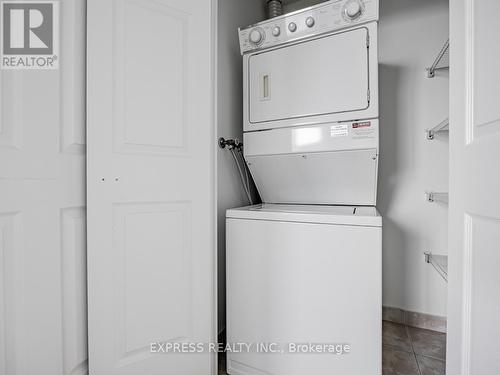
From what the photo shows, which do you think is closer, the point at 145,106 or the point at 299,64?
the point at 145,106

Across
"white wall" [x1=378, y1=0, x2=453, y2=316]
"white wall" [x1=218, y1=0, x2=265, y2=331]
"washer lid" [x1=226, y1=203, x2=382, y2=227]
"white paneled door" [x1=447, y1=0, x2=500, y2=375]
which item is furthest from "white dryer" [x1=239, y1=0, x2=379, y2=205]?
"white paneled door" [x1=447, y1=0, x2=500, y2=375]

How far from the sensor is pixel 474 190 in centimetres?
74

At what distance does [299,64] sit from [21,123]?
1.32 meters

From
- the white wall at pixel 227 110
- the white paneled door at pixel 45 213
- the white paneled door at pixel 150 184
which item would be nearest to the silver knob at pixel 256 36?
the white wall at pixel 227 110

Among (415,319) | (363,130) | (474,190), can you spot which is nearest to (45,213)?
(474,190)

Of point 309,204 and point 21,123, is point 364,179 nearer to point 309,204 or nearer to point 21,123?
point 309,204

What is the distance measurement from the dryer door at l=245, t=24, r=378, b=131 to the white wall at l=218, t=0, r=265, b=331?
16 cm

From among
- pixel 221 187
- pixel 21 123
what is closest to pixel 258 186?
pixel 221 187

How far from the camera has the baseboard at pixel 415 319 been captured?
1835 mm

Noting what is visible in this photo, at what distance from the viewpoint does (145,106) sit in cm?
115

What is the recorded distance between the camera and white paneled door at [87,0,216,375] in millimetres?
1061

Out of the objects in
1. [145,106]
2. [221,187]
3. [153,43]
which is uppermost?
[153,43]

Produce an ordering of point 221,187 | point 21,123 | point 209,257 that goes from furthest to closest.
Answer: point 221,187 → point 209,257 → point 21,123

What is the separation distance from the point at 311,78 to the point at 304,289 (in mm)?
1123
